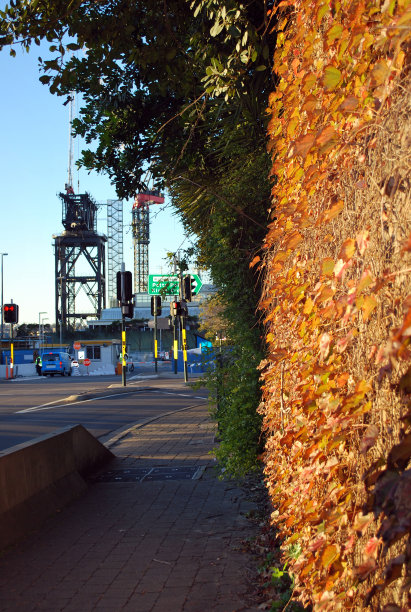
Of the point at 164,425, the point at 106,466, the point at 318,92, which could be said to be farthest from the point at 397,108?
the point at 164,425

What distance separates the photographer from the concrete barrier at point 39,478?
236 inches

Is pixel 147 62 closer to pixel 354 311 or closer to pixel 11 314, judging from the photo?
pixel 354 311

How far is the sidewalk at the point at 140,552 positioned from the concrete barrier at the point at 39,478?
16 centimetres

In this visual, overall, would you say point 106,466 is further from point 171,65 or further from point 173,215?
point 171,65

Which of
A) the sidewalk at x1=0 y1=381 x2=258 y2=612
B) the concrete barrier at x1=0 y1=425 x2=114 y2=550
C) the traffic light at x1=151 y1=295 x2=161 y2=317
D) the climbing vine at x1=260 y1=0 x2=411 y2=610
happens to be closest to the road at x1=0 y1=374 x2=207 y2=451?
the concrete barrier at x1=0 y1=425 x2=114 y2=550

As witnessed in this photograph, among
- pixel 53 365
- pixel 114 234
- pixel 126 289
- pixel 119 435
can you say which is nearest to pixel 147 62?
pixel 119 435

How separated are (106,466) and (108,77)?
16.5 feet

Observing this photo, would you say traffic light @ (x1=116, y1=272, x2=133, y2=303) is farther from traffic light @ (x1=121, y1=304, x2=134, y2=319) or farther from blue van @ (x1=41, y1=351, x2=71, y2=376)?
blue van @ (x1=41, y1=351, x2=71, y2=376)

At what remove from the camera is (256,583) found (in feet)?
15.4

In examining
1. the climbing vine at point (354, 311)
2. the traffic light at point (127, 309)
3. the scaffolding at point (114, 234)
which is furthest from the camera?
the scaffolding at point (114, 234)

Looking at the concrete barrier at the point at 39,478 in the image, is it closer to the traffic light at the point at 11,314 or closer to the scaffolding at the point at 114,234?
the traffic light at the point at 11,314

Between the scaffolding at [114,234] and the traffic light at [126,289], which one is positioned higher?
the scaffolding at [114,234]

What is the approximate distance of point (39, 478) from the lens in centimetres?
694

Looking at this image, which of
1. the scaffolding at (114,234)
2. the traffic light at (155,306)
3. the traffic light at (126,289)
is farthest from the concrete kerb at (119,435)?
the scaffolding at (114,234)
